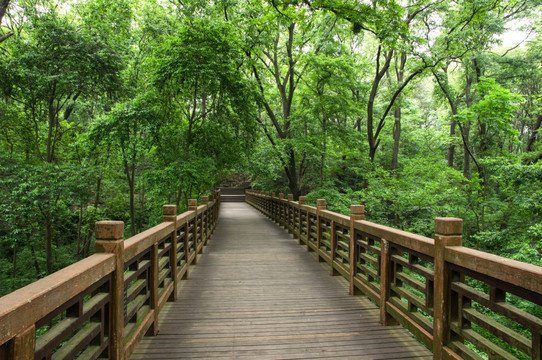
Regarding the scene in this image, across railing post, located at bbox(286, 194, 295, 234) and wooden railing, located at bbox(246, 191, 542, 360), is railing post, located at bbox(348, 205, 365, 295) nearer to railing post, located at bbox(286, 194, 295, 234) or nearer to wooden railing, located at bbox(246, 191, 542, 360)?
wooden railing, located at bbox(246, 191, 542, 360)

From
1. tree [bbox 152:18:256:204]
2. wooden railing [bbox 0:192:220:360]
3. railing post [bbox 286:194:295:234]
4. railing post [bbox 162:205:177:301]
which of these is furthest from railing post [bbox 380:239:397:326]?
railing post [bbox 286:194:295:234]

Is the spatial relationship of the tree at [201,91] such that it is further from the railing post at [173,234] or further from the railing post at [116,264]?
the railing post at [116,264]

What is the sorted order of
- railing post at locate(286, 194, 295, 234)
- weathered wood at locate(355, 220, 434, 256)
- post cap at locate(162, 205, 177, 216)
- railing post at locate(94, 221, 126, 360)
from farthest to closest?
1. railing post at locate(286, 194, 295, 234)
2. post cap at locate(162, 205, 177, 216)
3. weathered wood at locate(355, 220, 434, 256)
4. railing post at locate(94, 221, 126, 360)

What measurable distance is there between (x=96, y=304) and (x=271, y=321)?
6.68 feet

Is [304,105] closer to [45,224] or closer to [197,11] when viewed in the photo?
[197,11]

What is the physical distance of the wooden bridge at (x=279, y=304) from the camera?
5.35 feet

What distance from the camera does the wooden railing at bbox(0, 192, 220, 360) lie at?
4.11 feet

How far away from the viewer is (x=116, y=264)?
217 cm

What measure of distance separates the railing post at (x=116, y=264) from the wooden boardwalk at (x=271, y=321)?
66 cm

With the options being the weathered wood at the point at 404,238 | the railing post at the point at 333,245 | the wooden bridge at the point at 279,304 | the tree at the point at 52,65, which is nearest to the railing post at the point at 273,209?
the tree at the point at 52,65

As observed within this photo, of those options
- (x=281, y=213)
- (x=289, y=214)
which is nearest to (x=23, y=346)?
(x=289, y=214)

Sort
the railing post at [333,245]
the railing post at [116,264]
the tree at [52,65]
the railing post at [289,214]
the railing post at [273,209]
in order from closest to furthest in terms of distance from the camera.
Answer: the railing post at [116,264]
the railing post at [333,245]
the tree at [52,65]
the railing post at [289,214]
the railing post at [273,209]

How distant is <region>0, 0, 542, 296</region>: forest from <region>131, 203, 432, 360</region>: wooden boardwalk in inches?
155

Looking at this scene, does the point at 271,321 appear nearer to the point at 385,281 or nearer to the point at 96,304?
the point at 385,281
